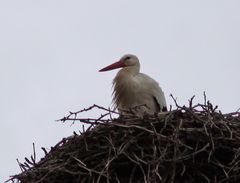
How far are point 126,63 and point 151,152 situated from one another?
1.94 metres

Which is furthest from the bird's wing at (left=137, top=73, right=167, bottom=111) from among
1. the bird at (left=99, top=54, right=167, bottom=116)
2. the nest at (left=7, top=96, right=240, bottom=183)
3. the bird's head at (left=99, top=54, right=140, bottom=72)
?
the nest at (left=7, top=96, right=240, bottom=183)

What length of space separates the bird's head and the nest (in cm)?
157

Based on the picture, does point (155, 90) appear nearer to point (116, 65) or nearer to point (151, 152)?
point (116, 65)

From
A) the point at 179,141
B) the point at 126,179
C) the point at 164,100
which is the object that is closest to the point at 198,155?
the point at 179,141

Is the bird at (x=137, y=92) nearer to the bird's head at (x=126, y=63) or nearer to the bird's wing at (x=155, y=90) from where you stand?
the bird's wing at (x=155, y=90)

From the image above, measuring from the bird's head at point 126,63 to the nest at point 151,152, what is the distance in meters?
1.57

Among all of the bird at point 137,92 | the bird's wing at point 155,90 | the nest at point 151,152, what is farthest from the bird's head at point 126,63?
the nest at point 151,152

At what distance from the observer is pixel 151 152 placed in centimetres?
418

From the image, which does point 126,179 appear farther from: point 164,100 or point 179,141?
point 164,100

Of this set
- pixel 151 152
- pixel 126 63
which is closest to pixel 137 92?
pixel 126 63

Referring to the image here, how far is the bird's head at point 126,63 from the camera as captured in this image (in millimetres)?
6012

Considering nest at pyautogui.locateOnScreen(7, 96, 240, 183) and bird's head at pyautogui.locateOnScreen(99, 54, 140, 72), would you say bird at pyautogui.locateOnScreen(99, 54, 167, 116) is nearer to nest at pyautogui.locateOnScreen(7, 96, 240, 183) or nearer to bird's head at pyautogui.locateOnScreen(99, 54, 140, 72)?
bird's head at pyautogui.locateOnScreen(99, 54, 140, 72)

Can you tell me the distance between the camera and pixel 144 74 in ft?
19.2

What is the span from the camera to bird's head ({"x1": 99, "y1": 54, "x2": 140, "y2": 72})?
19.7ft
